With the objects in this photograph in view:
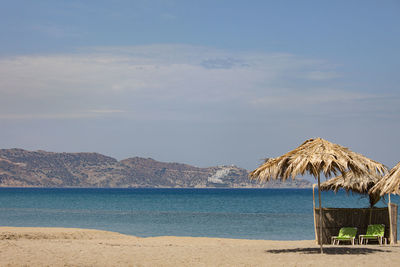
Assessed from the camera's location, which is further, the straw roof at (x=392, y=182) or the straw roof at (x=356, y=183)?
the straw roof at (x=356, y=183)

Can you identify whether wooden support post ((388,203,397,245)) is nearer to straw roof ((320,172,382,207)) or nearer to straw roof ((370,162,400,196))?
straw roof ((320,172,382,207))

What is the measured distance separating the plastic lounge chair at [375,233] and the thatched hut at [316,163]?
348 centimetres

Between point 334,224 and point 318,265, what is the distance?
5.09m

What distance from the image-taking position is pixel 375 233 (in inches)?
608

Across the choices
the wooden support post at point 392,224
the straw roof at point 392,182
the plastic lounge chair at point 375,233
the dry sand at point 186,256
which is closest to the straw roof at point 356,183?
the wooden support post at point 392,224

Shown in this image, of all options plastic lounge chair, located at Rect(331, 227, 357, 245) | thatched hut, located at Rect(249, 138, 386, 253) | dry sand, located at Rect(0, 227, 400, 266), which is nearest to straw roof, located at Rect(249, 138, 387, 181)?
thatched hut, located at Rect(249, 138, 386, 253)

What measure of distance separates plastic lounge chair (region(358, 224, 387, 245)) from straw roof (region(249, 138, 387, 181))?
134 inches

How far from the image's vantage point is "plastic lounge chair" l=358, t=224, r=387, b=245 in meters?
15.3

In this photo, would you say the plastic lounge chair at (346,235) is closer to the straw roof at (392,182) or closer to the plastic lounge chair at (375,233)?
the plastic lounge chair at (375,233)

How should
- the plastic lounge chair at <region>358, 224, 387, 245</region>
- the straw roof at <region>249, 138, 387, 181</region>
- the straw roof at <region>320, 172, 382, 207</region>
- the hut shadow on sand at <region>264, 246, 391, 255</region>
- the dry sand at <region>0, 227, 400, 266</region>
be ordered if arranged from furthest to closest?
the straw roof at <region>320, 172, 382, 207</region>, the plastic lounge chair at <region>358, 224, 387, 245</region>, the hut shadow on sand at <region>264, 246, 391, 255</region>, the straw roof at <region>249, 138, 387, 181</region>, the dry sand at <region>0, 227, 400, 266</region>

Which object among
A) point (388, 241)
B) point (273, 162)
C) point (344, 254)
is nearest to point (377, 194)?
point (388, 241)

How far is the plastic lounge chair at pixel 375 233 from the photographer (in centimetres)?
1534

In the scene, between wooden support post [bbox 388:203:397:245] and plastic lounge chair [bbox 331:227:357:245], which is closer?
plastic lounge chair [bbox 331:227:357:245]

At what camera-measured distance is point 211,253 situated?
12.9 m
